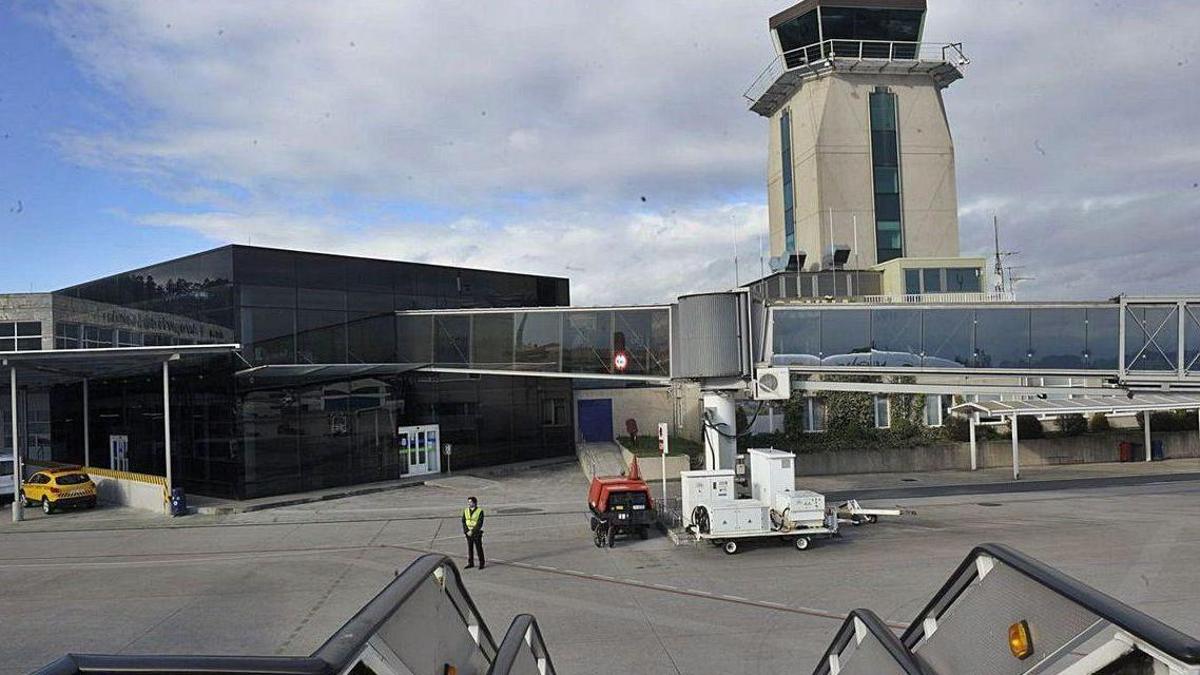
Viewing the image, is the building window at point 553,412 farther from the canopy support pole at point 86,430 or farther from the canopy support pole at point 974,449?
the canopy support pole at point 86,430

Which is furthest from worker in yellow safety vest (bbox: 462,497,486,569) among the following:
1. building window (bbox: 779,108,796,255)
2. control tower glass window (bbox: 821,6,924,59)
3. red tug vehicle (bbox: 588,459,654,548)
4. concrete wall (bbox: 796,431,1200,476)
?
control tower glass window (bbox: 821,6,924,59)

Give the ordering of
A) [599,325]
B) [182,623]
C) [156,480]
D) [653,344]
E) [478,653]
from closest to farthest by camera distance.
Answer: [478,653]
[182,623]
[653,344]
[599,325]
[156,480]

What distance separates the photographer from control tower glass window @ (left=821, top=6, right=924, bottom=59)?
5275 centimetres

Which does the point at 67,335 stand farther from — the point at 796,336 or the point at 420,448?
the point at 796,336

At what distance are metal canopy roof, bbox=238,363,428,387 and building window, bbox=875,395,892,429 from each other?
20.0m

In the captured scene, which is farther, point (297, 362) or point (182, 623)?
point (297, 362)

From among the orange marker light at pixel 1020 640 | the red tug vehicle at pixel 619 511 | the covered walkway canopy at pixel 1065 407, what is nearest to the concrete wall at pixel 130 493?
the red tug vehicle at pixel 619 511

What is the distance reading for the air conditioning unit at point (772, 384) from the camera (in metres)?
23.2

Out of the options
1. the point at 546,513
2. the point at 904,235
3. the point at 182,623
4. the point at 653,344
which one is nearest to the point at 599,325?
the point at 653,344

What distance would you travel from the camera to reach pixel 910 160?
5294 centimetres

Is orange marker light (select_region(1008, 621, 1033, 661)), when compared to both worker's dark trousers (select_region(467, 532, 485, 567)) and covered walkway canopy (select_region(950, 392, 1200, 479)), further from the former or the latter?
covered walkway canopy (select_region(950, 392, 1200, 479))

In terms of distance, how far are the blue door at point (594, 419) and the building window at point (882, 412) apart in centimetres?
1327

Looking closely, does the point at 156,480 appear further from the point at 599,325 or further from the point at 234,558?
the point at 599,325

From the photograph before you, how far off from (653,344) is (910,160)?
112ft
